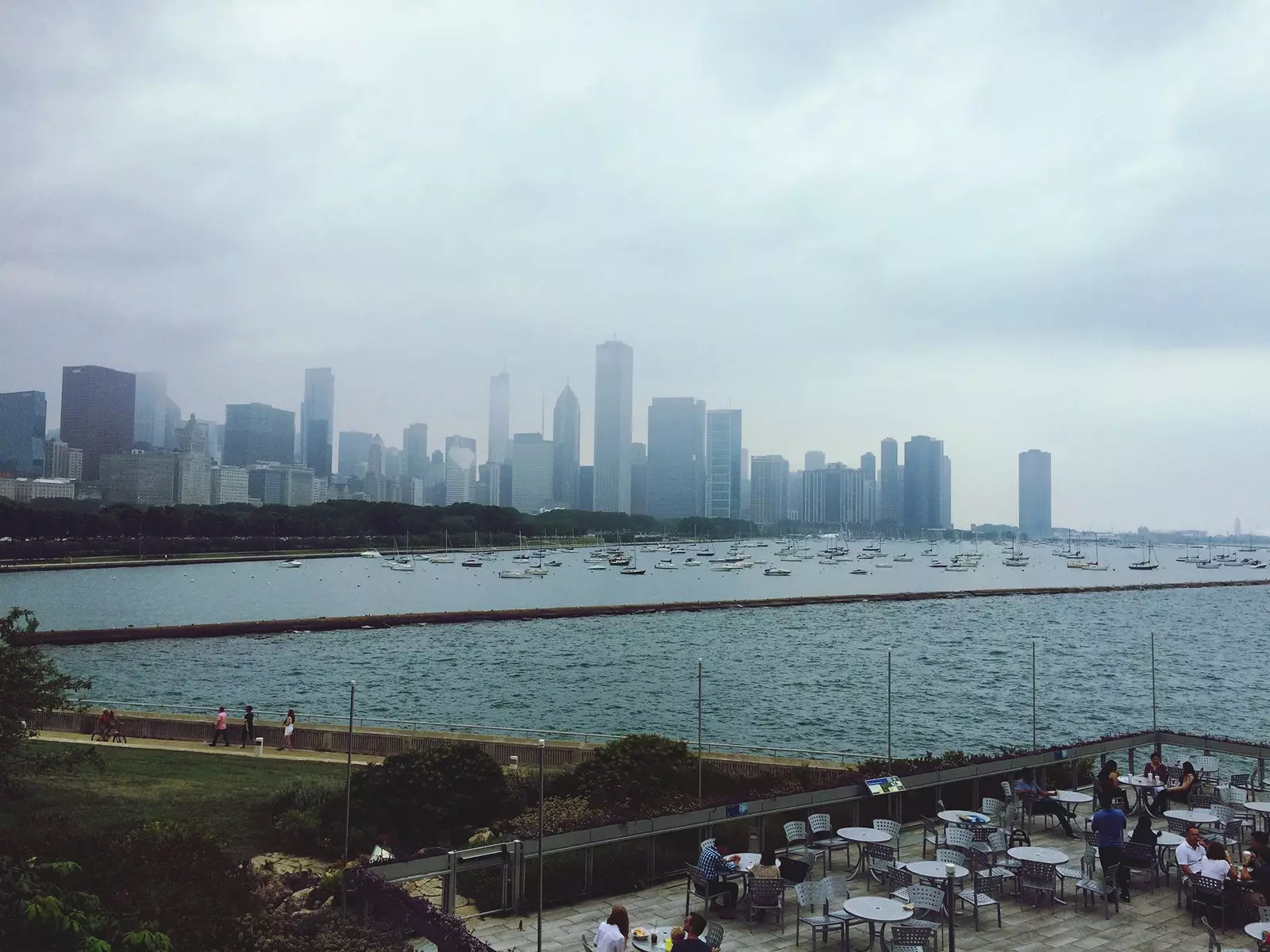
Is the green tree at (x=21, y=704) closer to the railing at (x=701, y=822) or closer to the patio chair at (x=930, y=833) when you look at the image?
the railing at (x=701, y=822)

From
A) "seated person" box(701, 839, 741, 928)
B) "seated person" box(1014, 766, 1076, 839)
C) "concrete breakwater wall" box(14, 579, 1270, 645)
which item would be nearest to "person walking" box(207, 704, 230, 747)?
"seated person" box(701, 839, 741, 928)

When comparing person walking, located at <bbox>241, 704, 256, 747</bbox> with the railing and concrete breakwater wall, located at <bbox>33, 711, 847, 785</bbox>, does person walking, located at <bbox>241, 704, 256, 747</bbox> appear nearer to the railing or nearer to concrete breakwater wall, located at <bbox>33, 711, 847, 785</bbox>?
concrete breakwater wall, located at <bbox>33, 711, 847, 785</bbox>

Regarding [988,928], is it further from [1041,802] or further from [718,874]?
[1041,802]

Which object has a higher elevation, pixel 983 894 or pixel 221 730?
pixel 983 894

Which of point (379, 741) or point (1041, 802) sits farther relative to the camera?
point (379, 741)

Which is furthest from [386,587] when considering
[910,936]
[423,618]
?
[910,936]

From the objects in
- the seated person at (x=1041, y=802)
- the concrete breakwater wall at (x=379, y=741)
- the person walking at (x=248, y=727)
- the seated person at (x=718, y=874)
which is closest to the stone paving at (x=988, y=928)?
the seated person at (x=718, y=874)

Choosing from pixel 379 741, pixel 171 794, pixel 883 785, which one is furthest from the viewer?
pixel 379 741

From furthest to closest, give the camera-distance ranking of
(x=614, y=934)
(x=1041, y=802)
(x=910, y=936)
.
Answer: (x=1041, y=802), (x=910, y=936), (x=614, y=934)
